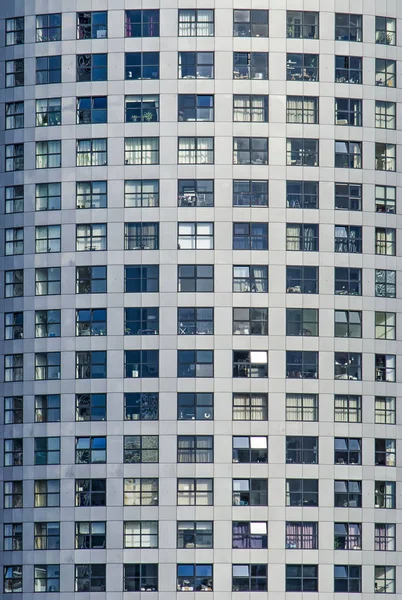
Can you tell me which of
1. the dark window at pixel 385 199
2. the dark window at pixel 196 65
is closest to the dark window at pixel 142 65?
the dark window at pixel 196 65

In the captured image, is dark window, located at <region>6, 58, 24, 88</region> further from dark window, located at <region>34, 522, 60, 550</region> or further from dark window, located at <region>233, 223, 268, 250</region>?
dark window, located at <region>34, 522, 60, 550</region>

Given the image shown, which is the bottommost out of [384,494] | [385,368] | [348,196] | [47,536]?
[47,536]

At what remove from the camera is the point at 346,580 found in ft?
271

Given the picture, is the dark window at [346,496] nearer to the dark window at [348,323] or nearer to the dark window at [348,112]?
the dark window at [348,323]

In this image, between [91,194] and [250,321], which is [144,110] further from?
[250,321]

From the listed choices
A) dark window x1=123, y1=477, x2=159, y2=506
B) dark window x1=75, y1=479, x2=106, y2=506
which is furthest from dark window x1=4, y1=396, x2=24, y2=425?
dark window x1=123, y1=477, x2=159, y2=506

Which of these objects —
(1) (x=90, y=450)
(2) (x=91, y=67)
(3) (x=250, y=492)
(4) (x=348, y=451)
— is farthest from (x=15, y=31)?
(4) (x=348, y=451)

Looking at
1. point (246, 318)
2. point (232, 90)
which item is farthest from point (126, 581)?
point (232, 90)

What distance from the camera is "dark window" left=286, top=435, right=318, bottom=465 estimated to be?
8338 centimetres

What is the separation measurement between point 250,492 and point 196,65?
25990 millimetres

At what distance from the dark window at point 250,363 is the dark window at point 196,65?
1704 cm

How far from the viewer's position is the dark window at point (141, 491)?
272 ft

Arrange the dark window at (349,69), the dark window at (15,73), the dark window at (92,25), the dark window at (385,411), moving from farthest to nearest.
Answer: the dark window at (15,73) → the dark window at (92,25) → the dark window at (349,69) → the dark window at (385,411)

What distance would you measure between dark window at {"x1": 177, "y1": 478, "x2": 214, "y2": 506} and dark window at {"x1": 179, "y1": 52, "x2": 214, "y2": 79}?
24453mm
